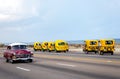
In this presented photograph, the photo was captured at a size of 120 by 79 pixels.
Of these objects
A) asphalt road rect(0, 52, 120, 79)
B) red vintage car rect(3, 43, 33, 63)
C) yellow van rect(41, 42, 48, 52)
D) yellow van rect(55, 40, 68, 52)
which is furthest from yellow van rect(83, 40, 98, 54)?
asphalt road rect(0, 52, 120, 79)

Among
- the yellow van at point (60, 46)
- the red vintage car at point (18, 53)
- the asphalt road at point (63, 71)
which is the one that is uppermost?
the yellow van at point (60, 46)

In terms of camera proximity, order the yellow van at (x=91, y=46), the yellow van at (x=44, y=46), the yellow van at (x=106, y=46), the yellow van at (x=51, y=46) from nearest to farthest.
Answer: the yellow van at (x=106, y=46)
the yellow van at (x=91, y=46)
the yellow van at (x=51, y=46)
the yellow van at (x=44, y=46)

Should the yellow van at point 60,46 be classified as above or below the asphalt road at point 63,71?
above

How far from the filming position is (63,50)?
5728 cm

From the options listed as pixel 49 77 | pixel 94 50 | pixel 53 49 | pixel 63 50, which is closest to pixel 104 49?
pixel 94 50

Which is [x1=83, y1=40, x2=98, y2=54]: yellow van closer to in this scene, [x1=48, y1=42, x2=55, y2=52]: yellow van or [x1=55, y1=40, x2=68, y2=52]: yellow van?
[x1=55, y1=40, x2=68, y2=52]: yellow van

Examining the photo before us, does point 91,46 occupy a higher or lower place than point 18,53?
higher

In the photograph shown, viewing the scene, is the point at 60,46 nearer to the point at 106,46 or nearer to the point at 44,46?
the point at 44,46

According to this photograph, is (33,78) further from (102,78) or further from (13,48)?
(13,48)

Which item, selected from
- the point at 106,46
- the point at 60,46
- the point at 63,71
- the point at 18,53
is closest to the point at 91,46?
the point at 106,46

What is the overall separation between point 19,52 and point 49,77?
11.5 metres

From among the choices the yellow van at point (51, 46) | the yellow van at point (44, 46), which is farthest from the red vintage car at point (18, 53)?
the yellow van at point (44, 46)

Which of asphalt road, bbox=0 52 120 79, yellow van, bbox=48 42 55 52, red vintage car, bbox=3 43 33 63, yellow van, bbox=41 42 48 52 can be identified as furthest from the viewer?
yellow van, bbox=41 42 48 52

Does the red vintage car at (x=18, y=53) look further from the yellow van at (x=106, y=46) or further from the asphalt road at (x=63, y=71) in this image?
the yellow van at (x=106, y=46)
